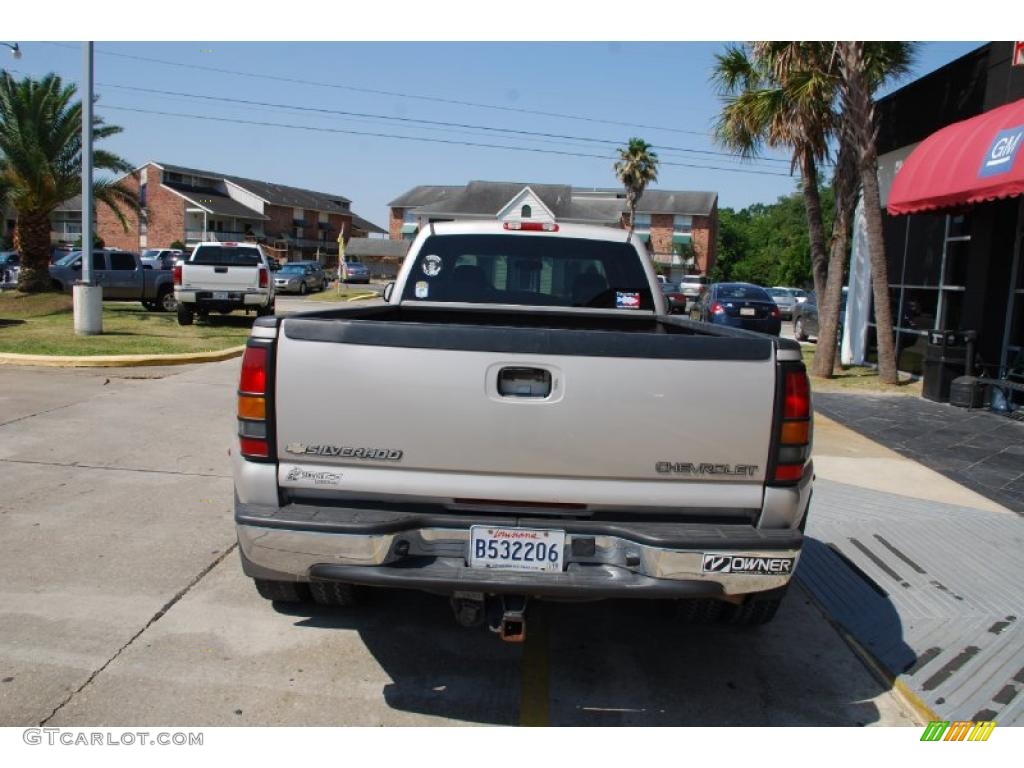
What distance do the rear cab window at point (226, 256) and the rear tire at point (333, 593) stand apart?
662 inches

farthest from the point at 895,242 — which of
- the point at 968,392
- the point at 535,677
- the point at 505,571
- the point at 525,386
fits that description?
the point at 505,571

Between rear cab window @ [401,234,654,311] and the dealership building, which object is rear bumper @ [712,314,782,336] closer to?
the dealership building

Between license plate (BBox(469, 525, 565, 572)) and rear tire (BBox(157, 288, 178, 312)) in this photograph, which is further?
rear tire (BBox(157, 288, 178, 312))

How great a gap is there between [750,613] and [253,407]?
248cm

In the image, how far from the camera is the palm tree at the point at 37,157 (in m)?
20.6

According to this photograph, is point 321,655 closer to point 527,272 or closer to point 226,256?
point 527,272

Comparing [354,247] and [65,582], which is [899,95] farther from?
[354,247]

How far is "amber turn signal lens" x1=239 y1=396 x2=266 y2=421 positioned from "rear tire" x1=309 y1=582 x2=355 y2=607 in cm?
99

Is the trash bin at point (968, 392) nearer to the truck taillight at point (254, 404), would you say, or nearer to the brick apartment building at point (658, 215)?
the truck taillight at point (254, 404)

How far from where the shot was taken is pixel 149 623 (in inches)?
167

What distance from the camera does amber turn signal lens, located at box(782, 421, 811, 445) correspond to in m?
3.29

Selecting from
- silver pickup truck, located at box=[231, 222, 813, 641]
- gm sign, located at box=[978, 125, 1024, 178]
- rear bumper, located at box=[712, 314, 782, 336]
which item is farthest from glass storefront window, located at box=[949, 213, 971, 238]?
silver pickup truck, located at box=[231, 222, 813, 641]

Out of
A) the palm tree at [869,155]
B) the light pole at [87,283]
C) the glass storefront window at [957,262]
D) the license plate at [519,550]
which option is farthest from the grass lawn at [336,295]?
the license plate at [519,550]

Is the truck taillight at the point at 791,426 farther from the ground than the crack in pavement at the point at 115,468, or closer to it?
farther from the ground
